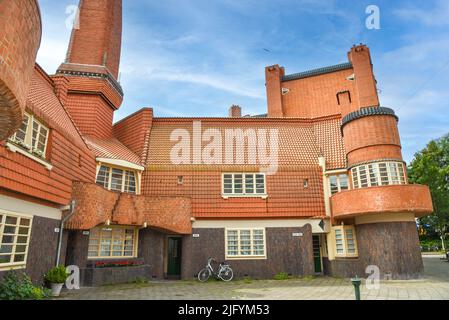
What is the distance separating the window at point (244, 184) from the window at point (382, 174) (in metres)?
5.18

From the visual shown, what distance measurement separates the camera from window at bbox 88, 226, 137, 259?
14250 millimetres

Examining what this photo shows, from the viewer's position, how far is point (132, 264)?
14.7 metres

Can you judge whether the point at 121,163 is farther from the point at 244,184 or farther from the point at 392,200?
the point at 392,200

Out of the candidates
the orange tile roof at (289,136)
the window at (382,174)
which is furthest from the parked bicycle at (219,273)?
the window at (382,174)

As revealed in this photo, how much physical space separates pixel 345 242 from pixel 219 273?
6847mm

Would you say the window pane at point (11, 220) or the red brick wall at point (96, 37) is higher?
the red brick wall at point (96, 37)

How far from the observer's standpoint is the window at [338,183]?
1723 centimetres

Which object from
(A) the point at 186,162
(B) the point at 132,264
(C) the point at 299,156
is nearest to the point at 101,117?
(A) the point at 186,162

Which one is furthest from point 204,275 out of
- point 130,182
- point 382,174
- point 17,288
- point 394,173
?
point 394,173

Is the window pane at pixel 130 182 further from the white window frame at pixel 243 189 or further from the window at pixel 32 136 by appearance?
the window at pixel 32 136

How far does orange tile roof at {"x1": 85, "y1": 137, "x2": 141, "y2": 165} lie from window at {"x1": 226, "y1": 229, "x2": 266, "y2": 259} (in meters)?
6.59

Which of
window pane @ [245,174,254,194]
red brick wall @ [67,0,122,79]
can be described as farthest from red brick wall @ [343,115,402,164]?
red brick wall @ [67,0,122,79]

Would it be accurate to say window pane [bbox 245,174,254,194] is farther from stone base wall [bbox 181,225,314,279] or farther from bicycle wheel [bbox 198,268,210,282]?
bicycle wheel [bbox 198,268,210,282]

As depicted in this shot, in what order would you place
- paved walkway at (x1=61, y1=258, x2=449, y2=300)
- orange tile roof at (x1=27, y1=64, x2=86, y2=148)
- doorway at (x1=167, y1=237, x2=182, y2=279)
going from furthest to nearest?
1. doorway at (x1=167, y1=237, x2=182, y2=279)
2. orange tile roof at (x1=27, y1=64, x2=86, y2=148)
3. paved walkway at (x1=61, y1=258, x2=449, y2=300)
